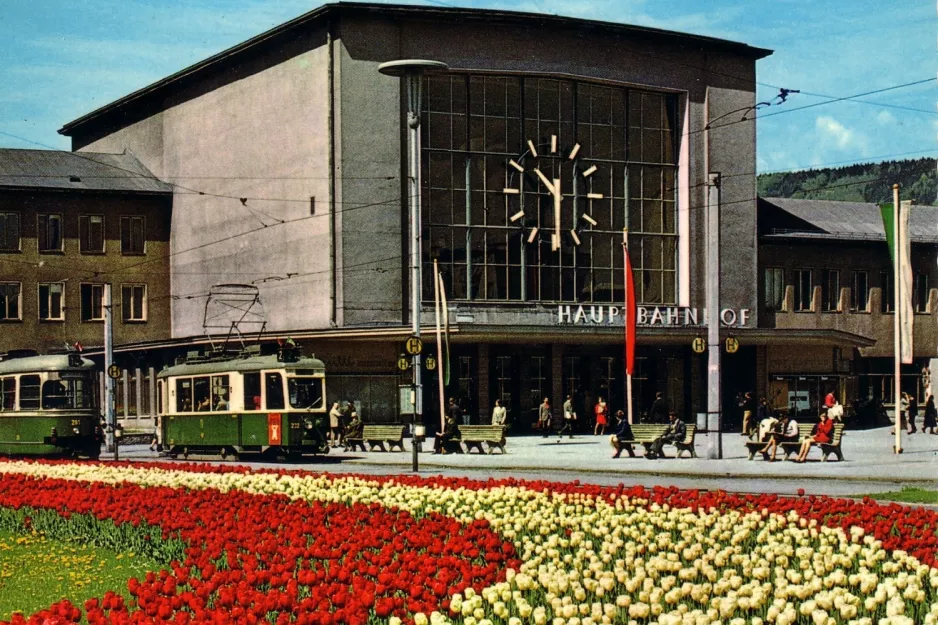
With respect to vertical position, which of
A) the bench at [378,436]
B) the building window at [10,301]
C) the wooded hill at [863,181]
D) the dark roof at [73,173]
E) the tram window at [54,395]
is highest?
the wooded hill at [863,181]

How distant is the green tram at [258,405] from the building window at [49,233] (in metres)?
32.7

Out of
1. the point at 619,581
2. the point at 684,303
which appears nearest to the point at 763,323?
the point at 684,303

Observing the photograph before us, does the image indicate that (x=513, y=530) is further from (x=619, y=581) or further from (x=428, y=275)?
(x=428, y=275)

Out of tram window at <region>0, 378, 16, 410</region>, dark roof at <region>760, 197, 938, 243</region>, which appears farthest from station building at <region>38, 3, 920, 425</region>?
tram window at <region>0, 378, 16, 410</region>

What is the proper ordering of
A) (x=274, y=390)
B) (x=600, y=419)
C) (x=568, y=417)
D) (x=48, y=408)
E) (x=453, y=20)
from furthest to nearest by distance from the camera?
1. (x=453, y=20)
2. (x=568, y=417)
3. (x=600, y=419)
4. (x=48, y=408)
5. (x=274, y=390)

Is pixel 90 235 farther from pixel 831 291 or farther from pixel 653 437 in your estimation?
pixel 653 437

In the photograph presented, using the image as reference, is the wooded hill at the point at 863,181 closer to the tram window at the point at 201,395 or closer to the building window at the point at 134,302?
the building window at the point at 134,302

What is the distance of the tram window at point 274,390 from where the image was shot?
37.3 meters

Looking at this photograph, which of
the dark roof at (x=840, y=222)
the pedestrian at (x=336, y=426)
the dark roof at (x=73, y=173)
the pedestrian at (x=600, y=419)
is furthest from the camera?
the dark roof at (x=73, y=173)

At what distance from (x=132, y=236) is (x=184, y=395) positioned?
3339 cm

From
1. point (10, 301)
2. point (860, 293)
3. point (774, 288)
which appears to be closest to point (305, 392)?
point (774, 288)

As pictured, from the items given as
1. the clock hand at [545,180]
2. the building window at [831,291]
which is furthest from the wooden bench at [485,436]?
the building window at [831,291]

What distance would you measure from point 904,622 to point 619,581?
320cm

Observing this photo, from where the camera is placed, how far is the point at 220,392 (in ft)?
127
